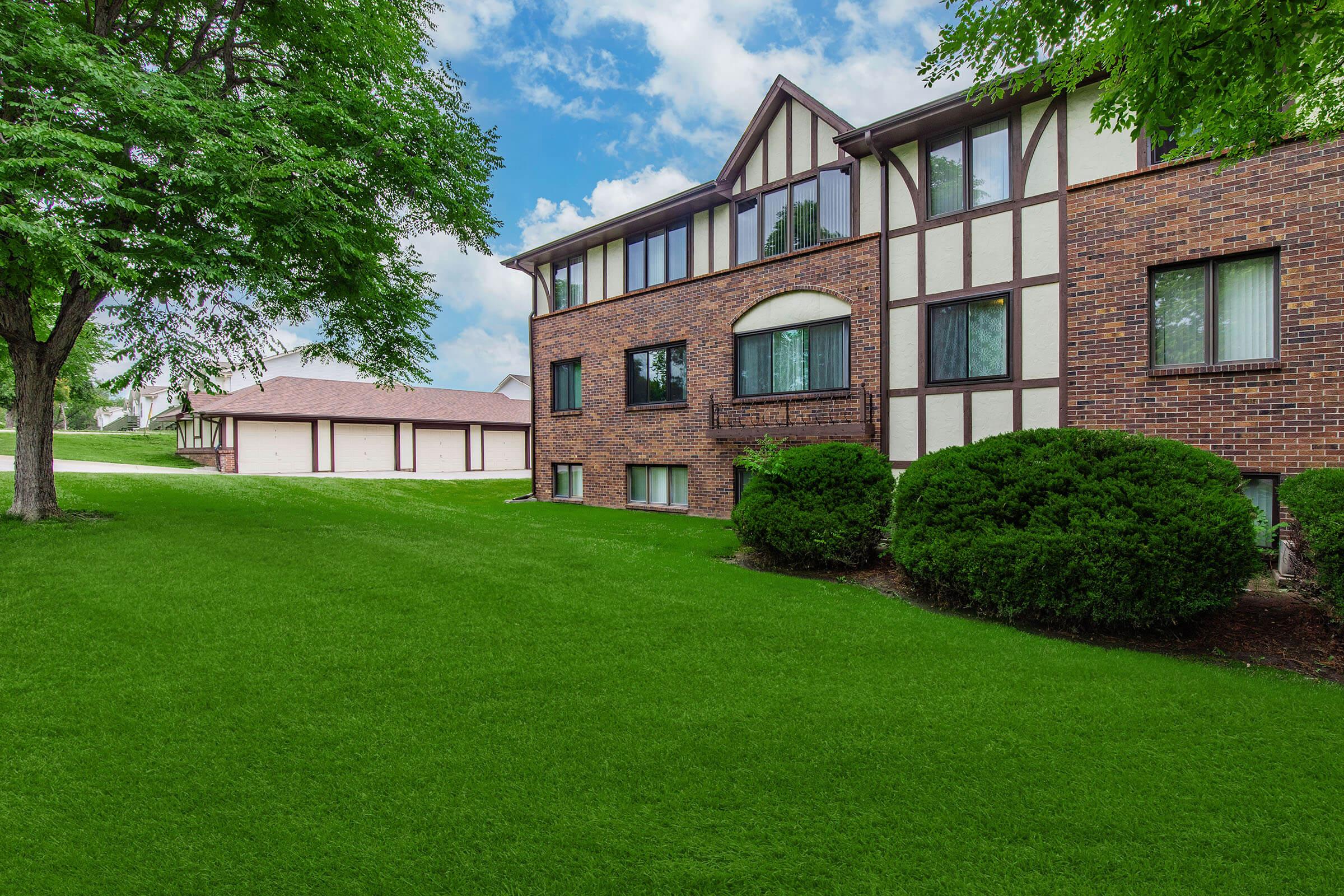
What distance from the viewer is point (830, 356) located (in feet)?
39.1

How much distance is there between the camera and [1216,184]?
823 cm

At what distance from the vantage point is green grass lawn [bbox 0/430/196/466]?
2997 centimetres

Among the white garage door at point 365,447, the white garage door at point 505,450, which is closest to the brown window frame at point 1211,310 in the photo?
the white garage door at point 365,447

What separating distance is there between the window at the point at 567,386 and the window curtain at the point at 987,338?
9.63 m

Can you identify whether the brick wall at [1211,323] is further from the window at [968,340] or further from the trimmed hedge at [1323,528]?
the trimmed hedge at [1323,528]

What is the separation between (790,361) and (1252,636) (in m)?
8.25

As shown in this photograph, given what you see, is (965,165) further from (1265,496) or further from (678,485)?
(678,485)

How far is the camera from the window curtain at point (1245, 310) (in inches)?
316

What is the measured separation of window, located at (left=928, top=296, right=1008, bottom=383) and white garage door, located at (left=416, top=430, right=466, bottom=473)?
2731 centimetres

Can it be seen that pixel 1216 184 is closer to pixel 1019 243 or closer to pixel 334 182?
pixel 1019 243

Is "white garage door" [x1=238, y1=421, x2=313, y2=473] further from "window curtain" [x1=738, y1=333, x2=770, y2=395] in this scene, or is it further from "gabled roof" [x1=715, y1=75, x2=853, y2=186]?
"gabled roof" [x1=715, y1=75, x2=853, y2=186]

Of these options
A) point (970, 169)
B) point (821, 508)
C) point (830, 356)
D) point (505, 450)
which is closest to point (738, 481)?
point (830, 356)

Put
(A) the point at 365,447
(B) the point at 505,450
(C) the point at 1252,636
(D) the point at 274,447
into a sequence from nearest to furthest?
(C) the point at 1252,636 < (D) the point at 274,447 < (A) the point at 365,447 < (B) the point at 505,450

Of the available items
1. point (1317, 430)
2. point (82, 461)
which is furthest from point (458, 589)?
point (82, 461)
